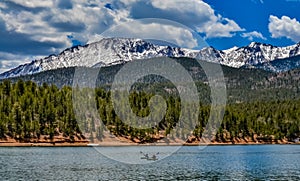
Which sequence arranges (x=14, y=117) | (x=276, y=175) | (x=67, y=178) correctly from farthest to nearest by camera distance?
(x=14, y=117), (x=276, y=175), (x=67, y=178)

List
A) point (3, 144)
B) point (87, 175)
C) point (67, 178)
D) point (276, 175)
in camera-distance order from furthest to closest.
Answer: point (3, 144), point (276, 175), point (87, 175), point (67, 178)

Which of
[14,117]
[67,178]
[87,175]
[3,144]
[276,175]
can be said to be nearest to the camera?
[67,178]

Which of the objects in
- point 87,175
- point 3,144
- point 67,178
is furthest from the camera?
point 3,144

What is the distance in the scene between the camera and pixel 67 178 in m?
72.3

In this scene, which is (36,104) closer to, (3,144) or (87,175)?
(3,144)

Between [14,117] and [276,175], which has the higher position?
[14,117]

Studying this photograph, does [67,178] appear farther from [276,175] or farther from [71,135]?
[71,135]

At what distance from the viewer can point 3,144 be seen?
582 ft

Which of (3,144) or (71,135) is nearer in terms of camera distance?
(3,144)

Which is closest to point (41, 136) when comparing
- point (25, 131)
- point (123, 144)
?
point (25, 131)

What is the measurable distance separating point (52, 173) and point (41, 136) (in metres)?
113

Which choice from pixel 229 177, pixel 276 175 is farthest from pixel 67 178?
pixel 276 175

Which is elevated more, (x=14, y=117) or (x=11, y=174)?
(x=14, y=117)

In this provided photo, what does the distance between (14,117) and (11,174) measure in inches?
4623
